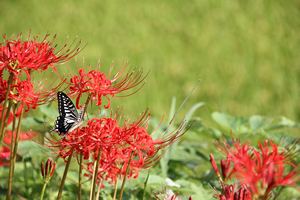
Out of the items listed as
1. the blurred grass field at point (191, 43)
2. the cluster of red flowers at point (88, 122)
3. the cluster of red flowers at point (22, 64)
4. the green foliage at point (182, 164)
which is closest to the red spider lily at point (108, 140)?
the cluster of red flowers at point (88, 122)

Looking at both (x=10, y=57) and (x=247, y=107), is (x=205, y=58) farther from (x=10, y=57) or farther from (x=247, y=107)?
(x=10, y=57)

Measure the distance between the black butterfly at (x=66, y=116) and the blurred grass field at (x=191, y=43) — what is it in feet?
8.10

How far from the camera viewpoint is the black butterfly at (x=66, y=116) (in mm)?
928

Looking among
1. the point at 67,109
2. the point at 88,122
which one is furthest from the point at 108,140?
the point at 67,109

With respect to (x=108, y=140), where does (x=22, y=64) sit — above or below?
above

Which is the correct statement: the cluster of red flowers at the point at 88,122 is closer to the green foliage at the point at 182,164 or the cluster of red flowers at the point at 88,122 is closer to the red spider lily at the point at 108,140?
the red spider lily at the point at 108,140

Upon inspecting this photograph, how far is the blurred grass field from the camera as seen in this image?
3.66 m

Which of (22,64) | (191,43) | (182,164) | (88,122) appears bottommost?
(182,164)

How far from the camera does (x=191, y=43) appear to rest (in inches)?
169

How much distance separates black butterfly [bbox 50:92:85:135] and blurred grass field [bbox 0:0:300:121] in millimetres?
2468

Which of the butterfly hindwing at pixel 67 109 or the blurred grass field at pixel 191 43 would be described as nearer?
the butterfly hindwing at pixel 67 109

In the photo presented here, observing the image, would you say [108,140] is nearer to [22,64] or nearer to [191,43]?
[22,64]

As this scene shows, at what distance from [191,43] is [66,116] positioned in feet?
11.4

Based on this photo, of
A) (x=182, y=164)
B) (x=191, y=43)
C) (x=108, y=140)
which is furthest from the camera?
(x=191, y=43)
